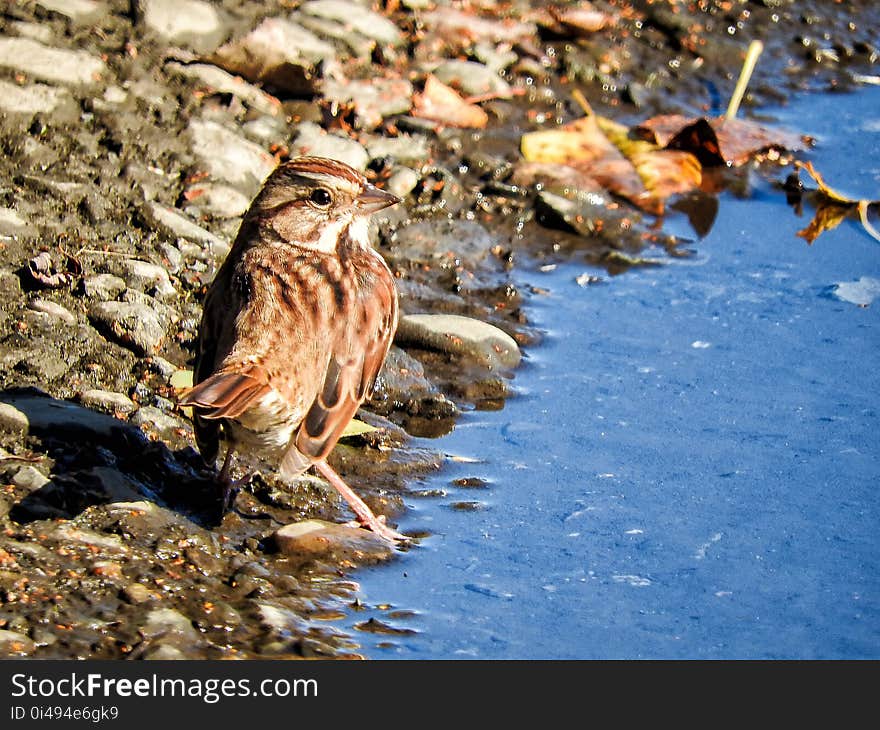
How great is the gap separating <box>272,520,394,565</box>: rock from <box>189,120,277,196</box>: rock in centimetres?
275

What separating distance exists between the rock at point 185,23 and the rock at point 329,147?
2.55 feet

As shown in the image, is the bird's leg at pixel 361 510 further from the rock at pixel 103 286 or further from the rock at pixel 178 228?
the rock at pixel 178 228

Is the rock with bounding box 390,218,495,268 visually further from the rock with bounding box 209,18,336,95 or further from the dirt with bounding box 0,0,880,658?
the rock with bounding box 209,18,336,95

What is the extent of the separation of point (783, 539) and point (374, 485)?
65.3 inches

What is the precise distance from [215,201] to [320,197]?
61.5 inches

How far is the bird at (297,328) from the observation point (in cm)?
541

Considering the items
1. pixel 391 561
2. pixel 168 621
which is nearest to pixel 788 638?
pixel 391 561

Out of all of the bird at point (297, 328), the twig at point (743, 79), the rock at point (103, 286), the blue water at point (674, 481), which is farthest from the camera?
the twig at point (743, 79)

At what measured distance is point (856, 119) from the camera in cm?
1030

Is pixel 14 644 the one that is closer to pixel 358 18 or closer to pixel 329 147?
pixel 329 147

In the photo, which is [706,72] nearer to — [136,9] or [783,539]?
[136,9]

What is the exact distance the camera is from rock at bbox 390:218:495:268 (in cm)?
796

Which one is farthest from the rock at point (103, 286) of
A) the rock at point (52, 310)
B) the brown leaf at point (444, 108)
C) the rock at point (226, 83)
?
the brown leaf at point (444, 108)

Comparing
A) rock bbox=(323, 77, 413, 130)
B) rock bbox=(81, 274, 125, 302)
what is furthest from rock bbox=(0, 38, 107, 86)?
rock bbox=(81, 274, 125, 302)
